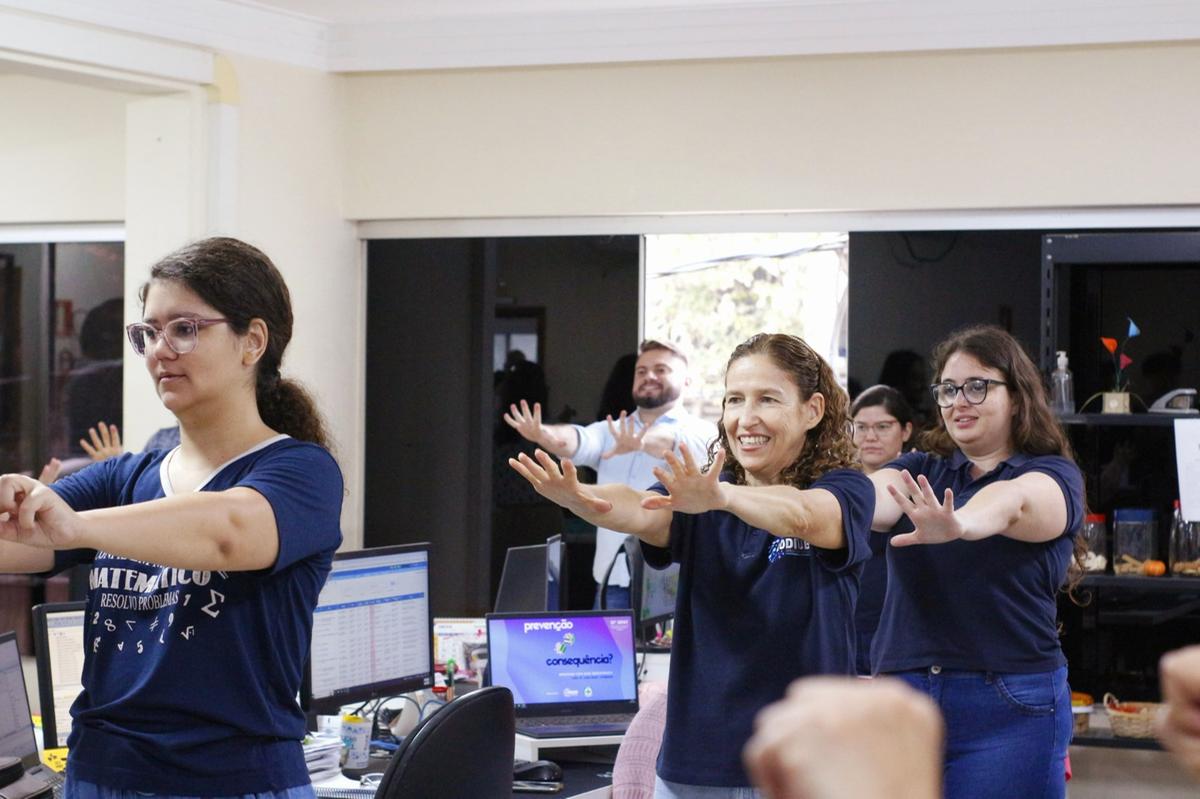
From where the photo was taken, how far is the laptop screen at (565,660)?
321 centimetres

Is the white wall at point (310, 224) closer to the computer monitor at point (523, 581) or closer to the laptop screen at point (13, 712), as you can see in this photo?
the computer monitor at point (523, 581)

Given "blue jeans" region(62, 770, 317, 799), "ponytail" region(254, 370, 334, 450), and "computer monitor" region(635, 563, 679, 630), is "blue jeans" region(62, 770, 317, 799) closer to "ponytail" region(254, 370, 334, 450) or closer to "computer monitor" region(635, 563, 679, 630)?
"ponytail" region(254, 370, 334, 450)

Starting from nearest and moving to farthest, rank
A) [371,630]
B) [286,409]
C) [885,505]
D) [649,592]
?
1. [286,409]
2. [885,505]
3. [371,630]
4. [649,592]

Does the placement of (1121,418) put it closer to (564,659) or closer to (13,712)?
(564,659)

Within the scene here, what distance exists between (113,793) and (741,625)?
899 mm

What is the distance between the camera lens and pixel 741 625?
6.57ft

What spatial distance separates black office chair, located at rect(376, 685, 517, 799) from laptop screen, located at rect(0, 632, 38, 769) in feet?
3.37

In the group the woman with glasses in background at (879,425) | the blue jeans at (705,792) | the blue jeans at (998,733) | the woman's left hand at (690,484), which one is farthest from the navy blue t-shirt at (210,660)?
the woman with glasses in background at (879,425)

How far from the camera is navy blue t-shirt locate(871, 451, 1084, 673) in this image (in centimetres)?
261

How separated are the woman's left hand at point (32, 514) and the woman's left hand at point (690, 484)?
2.50ft

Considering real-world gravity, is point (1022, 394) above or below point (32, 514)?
above

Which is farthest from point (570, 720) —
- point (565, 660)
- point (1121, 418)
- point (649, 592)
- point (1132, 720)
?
point (1121, 418)

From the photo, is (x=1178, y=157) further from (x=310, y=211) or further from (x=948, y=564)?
(x=310, y=211)

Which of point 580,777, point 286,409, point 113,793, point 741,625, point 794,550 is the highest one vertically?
point 286,409
